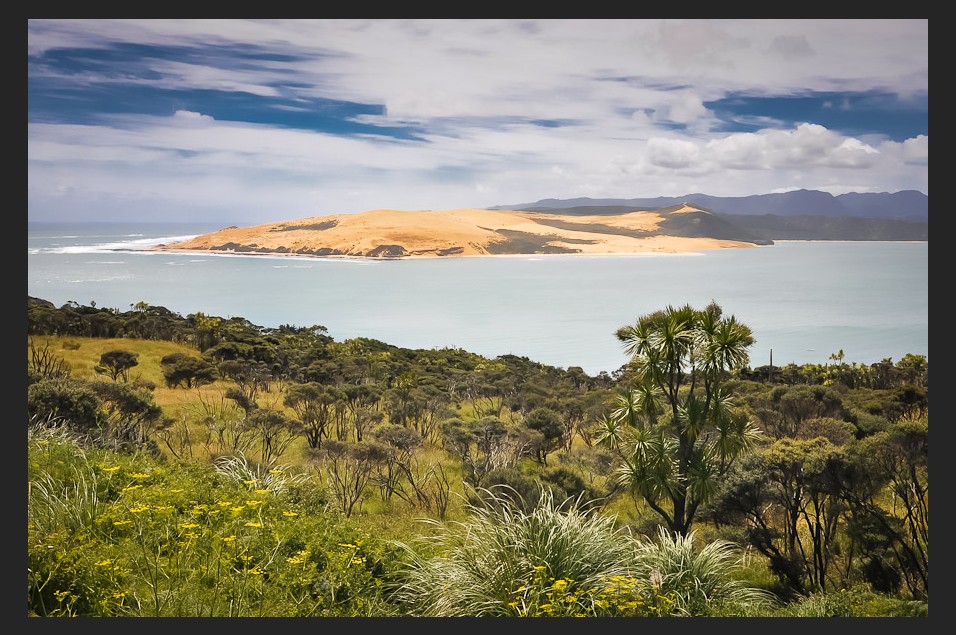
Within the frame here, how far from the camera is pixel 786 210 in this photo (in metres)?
9.34

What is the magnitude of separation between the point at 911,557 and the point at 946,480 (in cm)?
170

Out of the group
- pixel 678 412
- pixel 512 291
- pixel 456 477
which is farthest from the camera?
pixel 512 291

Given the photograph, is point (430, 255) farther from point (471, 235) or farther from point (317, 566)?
point (317, 566)

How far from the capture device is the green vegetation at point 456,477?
445 centimetres

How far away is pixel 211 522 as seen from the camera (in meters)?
4.90

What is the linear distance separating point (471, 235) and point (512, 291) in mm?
1061

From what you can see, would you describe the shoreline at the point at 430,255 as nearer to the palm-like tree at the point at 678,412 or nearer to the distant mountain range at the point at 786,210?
the distant mountain range at the point at 786,210

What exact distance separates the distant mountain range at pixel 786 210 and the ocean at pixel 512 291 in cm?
27

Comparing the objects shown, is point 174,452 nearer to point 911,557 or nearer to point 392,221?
point 392,221

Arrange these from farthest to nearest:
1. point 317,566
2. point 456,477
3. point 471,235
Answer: point 471,235
point 456,477
point 317,566

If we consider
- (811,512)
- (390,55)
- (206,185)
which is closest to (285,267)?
(206,185)

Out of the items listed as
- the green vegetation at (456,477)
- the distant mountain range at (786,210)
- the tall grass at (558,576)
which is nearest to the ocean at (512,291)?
the distant mountain range at (786,210)

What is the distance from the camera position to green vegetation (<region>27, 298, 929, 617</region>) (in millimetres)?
4445

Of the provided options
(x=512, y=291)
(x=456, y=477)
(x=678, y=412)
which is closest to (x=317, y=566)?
(x=678, y=412)
